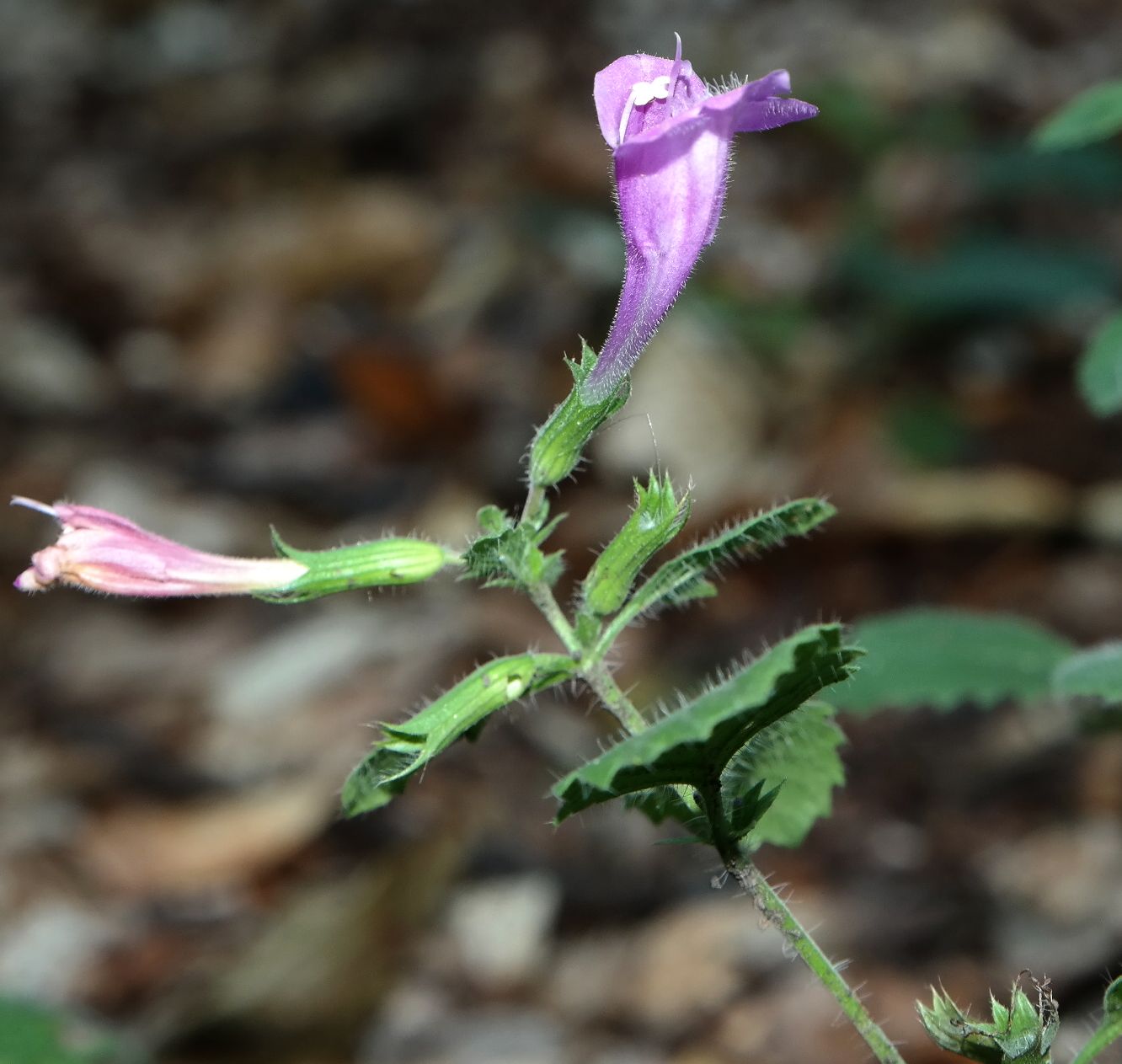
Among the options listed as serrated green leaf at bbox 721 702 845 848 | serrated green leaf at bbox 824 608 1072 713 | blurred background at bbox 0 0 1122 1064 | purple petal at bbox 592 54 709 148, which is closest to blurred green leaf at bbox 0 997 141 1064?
blurred background at bbox 0 0 1122 1064

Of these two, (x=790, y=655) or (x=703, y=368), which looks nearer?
(x=790, y=655)

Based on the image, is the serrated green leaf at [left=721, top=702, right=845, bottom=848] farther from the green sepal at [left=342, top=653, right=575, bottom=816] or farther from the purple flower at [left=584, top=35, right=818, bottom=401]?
the purple flower at [left=584, top=35, right=818, bottom=401]

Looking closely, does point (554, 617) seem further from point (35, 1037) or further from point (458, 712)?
point (35, 1037)

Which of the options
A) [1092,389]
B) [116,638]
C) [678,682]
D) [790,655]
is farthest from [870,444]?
[790,655]

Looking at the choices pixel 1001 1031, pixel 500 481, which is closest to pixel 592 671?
pixel 1001 1031

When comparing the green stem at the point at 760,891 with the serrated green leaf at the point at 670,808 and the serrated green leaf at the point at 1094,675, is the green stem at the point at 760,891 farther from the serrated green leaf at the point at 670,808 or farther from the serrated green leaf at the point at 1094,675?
the serrated green leaf at the point at 1094,675

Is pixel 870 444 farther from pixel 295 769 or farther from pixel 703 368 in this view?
pixel 295 769
